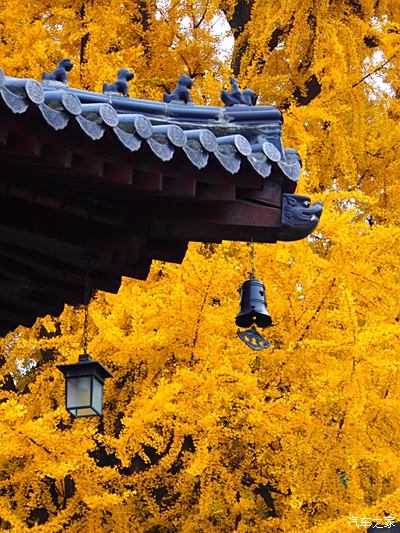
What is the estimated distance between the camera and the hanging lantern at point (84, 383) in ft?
13.9

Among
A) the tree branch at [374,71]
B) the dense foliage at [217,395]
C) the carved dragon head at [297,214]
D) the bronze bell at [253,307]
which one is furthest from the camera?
the tree branch at [374,71]

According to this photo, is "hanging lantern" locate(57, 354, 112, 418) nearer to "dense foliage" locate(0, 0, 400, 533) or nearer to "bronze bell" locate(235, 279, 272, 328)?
"bronze bell" locate(235, 279, 272, 328)

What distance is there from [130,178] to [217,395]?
3462mm

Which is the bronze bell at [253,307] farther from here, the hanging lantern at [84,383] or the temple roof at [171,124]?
the hanging lantern at [84,383]

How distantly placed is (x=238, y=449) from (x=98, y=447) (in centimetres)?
121

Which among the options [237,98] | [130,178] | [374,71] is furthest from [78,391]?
[374,71]

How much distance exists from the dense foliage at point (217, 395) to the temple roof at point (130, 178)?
259cm

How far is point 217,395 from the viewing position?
246 inches

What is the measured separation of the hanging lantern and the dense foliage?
5.28ft

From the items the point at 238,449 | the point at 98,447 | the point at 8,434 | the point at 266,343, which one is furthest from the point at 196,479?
the point at 266,343

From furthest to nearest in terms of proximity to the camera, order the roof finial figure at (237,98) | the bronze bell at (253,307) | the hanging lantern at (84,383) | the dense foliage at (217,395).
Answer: the dense foliage at (217,395) < the hanging lantern at (84,383) < the bronze bell at (253,307) < the roof finial figure at (237,98)

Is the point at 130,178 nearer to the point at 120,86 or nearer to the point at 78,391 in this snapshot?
the point at 120,86

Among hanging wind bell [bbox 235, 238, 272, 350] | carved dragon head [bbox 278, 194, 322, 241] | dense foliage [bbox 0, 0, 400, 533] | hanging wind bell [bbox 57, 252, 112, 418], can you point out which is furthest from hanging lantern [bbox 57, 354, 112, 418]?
dense foliage [bbox 0, 0, 400, 533]

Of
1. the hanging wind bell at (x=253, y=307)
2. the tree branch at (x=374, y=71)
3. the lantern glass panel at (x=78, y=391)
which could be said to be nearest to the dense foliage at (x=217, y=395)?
the tree branch at (x=374, y=71)
